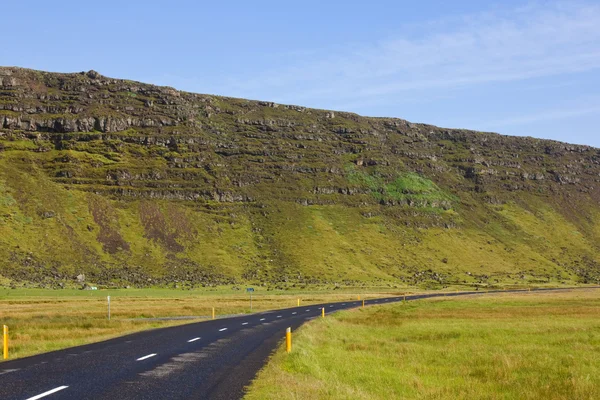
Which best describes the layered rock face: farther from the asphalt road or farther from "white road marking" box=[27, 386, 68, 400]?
"white road marking" box=[27, 386, 68, 400]

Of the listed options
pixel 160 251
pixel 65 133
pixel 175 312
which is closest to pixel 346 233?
pixel 160 251

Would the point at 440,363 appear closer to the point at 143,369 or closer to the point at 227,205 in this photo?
the point at 143,369

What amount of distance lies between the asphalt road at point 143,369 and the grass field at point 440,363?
116cm

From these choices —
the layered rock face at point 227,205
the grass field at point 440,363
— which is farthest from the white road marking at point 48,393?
the layered rock face at point 227,205

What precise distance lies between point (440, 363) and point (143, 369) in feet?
35.8

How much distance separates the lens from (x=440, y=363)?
882 inches

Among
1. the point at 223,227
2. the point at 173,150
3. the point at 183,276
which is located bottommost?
the point at 183,276

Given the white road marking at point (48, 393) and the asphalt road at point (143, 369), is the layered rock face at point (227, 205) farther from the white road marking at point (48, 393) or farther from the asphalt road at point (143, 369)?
the white road marking at point (48, 393)

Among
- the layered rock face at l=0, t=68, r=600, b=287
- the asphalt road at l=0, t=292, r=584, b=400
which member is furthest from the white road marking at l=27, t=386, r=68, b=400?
the layered rock face at l=0, t=68, r=600, b=287

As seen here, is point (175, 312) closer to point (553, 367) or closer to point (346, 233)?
point (553, 367)

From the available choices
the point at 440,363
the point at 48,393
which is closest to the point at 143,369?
the point at 48,393

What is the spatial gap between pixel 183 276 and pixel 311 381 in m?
105

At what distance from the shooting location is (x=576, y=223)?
7618 inches

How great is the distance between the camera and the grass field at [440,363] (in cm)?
1554
